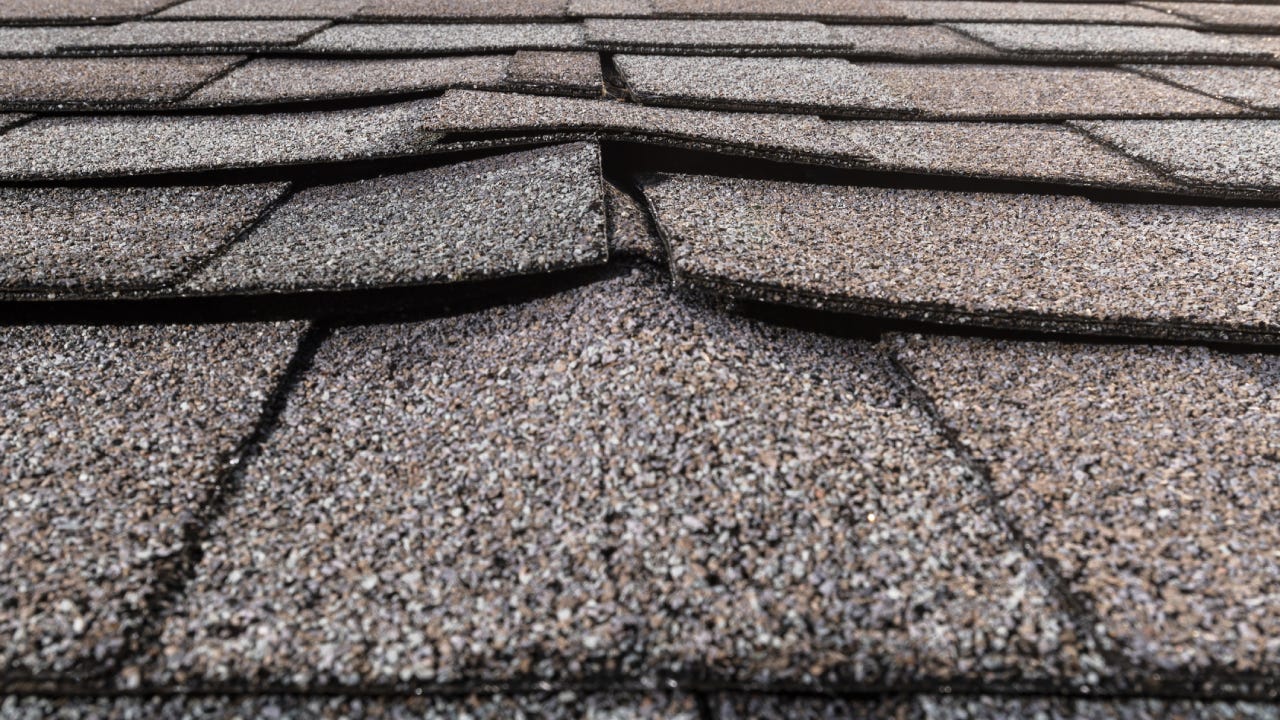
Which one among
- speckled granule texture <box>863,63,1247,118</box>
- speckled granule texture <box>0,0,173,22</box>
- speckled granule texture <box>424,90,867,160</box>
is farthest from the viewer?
speckled granule texture <box>0,0,173,22</box>

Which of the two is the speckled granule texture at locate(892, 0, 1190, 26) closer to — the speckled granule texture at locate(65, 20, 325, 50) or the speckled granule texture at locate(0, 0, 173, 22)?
the speckled granule texture at locate(65, 20, 325, 50)

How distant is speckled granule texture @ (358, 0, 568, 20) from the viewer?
9.80 ft

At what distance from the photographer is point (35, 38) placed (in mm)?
2697

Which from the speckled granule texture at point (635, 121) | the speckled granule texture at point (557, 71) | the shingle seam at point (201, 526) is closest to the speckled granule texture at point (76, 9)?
the speckled granule texture at point (635, 121)

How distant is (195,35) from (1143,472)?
9.38 feet

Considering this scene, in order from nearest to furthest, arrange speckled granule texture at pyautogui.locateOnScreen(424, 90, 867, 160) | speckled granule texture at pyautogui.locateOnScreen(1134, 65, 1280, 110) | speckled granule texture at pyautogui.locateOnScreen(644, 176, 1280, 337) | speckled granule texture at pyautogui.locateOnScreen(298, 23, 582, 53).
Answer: speckled granule texture at pyautogui.locateOnScreen(644, 176, 1280, 337) < speckled granule texture at pyautogui.locateOnScreen(424, 90, 867, 160) < speckled granule texture at pyautogui.locateOnScreen(1134, 65, 1280, 110) < speckled granule texture at pyautogui.locateOnScreen(298, 23, 582, 53)

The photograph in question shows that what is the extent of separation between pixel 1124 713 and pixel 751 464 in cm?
44

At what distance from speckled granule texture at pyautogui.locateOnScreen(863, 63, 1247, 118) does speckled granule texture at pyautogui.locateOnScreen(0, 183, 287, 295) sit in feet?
5.44

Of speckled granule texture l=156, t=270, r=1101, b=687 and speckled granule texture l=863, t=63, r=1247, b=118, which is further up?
speckled granule texture l=863, t=63, r=1247, b=118

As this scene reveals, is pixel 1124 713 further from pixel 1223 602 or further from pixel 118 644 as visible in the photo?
pixel 118 644

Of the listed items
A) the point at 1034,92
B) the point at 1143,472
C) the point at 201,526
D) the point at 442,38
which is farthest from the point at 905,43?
the point at 201,526

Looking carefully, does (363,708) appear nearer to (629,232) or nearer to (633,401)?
(633,401)

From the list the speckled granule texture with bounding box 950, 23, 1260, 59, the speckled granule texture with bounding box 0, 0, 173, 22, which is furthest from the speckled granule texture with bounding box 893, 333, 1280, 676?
the speckled granule texture with bounding box 0, 0, 173, 22

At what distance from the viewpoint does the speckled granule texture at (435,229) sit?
1304mm
